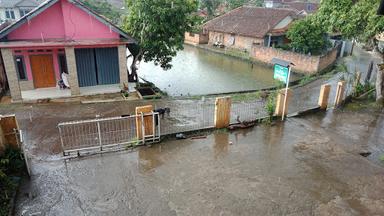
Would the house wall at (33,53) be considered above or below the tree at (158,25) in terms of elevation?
below

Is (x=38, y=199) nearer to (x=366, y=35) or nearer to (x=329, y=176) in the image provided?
(x=329, y=176)

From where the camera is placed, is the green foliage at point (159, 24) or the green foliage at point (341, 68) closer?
the green foliage at point (159, 24)

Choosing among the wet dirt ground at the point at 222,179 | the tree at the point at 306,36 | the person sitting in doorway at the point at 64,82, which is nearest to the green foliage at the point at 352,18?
the wet dirt ground at the point at 222,179

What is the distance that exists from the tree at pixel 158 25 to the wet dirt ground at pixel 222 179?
7.75 metres

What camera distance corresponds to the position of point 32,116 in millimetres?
12438

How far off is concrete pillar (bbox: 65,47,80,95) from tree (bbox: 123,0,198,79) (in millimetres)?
3751

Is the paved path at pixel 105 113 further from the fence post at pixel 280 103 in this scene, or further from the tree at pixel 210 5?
the tree at pixel 210 5

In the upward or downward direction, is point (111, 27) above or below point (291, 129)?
above

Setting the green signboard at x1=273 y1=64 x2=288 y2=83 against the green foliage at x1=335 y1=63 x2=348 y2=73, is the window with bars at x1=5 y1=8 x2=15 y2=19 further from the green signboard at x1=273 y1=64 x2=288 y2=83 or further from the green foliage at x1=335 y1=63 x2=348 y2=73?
the green signboard at x1=273 y1=64 x2=288 y2=83

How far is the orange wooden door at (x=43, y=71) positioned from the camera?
15.8 metres

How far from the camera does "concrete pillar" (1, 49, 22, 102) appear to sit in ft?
45.2

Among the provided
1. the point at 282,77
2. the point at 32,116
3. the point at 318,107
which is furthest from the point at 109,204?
the point at 318,107

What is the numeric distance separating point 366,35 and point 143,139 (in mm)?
11718

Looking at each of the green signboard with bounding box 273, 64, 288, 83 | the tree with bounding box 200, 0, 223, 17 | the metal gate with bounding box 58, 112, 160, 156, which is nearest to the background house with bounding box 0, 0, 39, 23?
the tree with bounding box 200, 0, 223, 17
